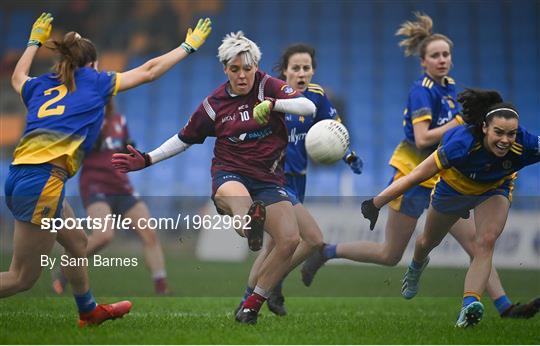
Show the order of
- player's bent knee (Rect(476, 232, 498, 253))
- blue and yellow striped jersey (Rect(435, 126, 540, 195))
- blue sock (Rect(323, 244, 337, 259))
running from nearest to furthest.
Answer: blue and yellow striped jersey (Rect(435, 126, 540, 195)), player's bent knee (Rect(476, 232, 498, 253)), blue sock (Rect(323, 244, 337, 259))

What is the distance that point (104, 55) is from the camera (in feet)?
80.8

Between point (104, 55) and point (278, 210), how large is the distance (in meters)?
18.7

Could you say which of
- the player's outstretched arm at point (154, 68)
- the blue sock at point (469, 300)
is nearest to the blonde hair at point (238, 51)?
the player's outstretched arm at point (154, 68)

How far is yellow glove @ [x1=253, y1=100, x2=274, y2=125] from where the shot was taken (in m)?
6.46

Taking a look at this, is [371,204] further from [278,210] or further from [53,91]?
[53,91]

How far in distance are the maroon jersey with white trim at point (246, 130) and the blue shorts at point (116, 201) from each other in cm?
322

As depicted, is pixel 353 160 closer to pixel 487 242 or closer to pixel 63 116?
pixel 487 242

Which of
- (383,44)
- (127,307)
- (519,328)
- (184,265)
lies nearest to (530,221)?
(184,265)

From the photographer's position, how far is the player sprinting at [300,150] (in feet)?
26.4

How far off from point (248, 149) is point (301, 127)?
1502 millimetres

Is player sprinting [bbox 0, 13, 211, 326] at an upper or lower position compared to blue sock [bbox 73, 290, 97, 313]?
upper

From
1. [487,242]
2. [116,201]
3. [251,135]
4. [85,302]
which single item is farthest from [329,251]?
[116,201]

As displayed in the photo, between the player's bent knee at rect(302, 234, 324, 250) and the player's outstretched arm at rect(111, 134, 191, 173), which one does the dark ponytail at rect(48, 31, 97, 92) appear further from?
the player's bent knee at rect(302, 234, 324, 250)

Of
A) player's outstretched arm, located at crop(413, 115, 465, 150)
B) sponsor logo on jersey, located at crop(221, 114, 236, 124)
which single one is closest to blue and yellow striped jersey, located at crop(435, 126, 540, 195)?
player's outstretched arm, located at crop(413, 115, 465, 150)
